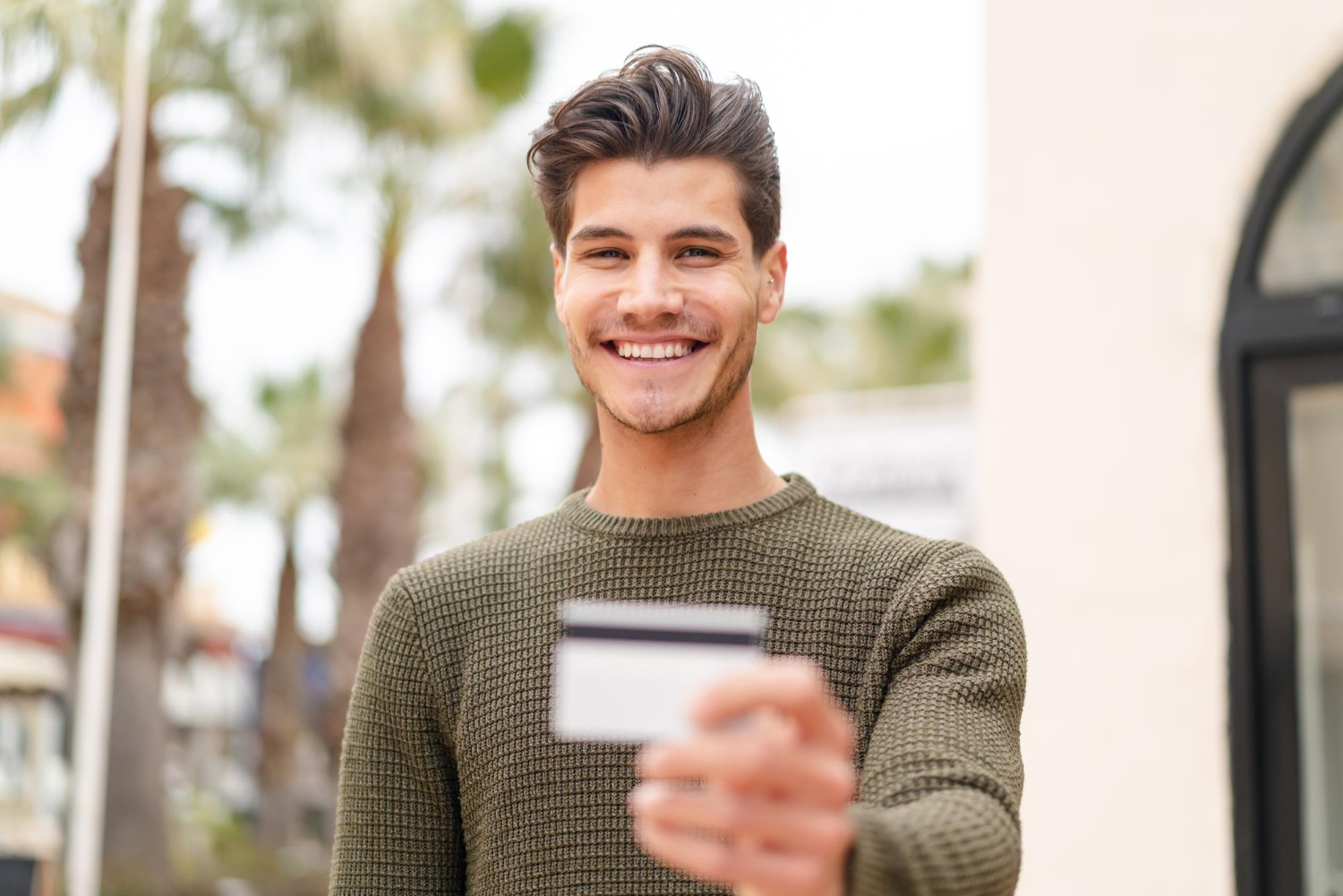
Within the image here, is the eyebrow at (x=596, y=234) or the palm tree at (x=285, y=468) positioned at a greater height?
the palm tree at (x=285, y=468)

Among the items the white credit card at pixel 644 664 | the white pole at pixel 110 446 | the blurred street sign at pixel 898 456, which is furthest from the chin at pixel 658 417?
the white pole at pixel 110 446

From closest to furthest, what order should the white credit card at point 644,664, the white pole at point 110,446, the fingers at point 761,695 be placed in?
the fingers at point 761,695 < the white credit card at point 644,664 < the white pole at point 110,446

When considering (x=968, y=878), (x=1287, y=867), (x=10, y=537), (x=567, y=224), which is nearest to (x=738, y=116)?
(x=567, y=224)

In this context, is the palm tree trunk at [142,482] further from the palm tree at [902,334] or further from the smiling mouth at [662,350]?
the smiling mouth at [662,350]

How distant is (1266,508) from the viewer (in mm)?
3615

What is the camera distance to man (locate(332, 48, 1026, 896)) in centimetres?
166

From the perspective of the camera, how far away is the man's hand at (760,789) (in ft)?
3.09

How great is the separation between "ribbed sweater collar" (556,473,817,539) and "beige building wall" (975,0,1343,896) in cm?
208

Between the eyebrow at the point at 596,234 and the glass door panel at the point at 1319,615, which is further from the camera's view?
the glass door panel at the point at 1319,615

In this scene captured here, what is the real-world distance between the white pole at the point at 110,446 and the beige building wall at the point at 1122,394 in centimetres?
891

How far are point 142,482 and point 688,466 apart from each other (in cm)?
1104

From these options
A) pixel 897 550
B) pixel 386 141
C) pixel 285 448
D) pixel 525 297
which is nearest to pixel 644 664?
pixel 897 550

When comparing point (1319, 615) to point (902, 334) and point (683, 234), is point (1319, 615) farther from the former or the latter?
point (902, 334)

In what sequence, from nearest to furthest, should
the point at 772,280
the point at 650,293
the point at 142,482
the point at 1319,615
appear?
the point at 650,293 < the point at 772,280 < the point at 1319,615 < the point at 142,482
